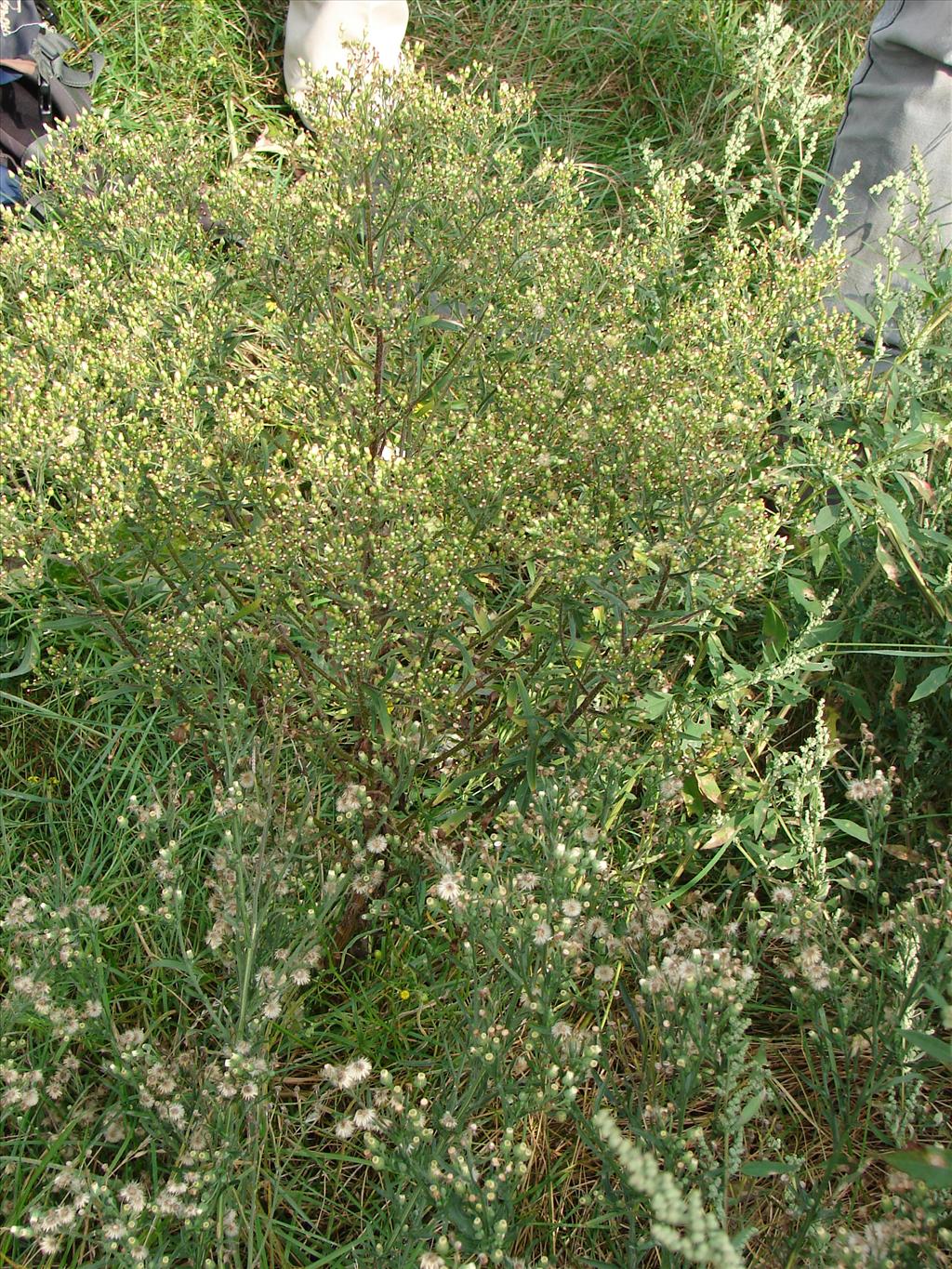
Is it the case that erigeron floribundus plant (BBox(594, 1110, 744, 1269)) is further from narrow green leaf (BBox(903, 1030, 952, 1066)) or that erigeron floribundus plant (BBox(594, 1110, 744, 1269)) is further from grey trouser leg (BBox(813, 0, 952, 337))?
grey trouser leg (BBox(813, 0, 952, 337))

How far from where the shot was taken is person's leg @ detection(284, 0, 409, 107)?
4.55 metres

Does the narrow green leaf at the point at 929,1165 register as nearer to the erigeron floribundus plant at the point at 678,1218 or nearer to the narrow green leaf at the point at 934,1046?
the narrow green leaf at the point at 934,1046

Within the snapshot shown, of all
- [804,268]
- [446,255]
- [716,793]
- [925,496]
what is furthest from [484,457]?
[925,496]

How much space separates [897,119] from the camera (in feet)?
13.3

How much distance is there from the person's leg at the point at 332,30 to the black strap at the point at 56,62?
79cm

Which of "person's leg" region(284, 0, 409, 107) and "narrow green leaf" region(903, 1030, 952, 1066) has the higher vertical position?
"person's leg" region(284, 0, 409, 107)

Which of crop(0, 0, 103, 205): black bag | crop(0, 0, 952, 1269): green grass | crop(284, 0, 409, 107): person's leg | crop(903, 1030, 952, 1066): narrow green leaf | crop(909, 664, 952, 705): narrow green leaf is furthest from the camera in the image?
crop(284, 0, 409, 107): person's leg

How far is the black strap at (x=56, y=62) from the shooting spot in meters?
4.34

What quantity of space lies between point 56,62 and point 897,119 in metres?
3.11

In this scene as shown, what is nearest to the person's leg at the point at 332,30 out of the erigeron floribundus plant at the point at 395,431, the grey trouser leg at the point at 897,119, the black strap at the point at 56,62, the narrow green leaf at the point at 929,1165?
the black strap at the point at 56,62

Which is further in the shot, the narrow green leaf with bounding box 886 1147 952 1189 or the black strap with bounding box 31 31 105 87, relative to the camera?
the black strap with bounding box 31 31 105 87

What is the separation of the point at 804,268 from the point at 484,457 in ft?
2.79

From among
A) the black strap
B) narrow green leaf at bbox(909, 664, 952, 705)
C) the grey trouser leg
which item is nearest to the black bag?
the black strap

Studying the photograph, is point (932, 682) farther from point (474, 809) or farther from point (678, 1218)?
point (678, 1218)
